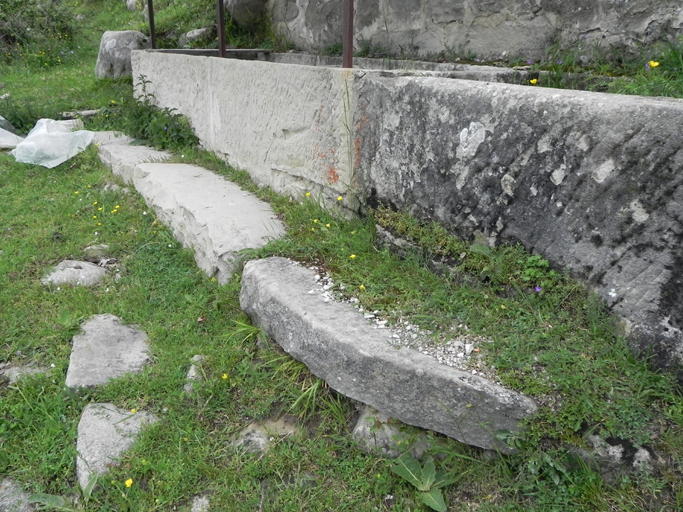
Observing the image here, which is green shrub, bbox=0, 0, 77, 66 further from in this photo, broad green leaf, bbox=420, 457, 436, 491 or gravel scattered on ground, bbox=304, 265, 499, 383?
broad green leaf, bbox=420, 457, 436, 491

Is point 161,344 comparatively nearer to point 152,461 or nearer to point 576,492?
point 152,461

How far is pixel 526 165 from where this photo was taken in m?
2.17

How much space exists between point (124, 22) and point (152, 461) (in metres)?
10.9

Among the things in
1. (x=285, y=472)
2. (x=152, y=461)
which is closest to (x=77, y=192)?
(x=152, y=461)

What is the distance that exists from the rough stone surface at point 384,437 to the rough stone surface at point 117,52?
726 centimetres

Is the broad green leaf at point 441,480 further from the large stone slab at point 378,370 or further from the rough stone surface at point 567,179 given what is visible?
the rough stone surface at point 567,179

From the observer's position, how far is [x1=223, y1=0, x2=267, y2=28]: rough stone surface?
258 inches

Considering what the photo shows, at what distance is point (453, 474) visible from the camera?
6.49 ft

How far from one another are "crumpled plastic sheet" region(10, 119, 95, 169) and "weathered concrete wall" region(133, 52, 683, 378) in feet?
9.49

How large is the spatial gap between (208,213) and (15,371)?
4.50ft

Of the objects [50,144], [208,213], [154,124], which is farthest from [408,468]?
[50,144]

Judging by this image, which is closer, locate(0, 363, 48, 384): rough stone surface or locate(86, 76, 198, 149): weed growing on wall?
locate(0, 363, 48, 384): rough stone surface

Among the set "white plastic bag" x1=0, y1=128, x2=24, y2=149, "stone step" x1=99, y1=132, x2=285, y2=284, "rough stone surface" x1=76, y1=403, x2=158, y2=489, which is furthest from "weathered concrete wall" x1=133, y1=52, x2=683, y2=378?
"white plastic bag" x1=0, y1=128, x2=24, y2=149

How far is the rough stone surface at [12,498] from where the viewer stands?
81.3 inches
